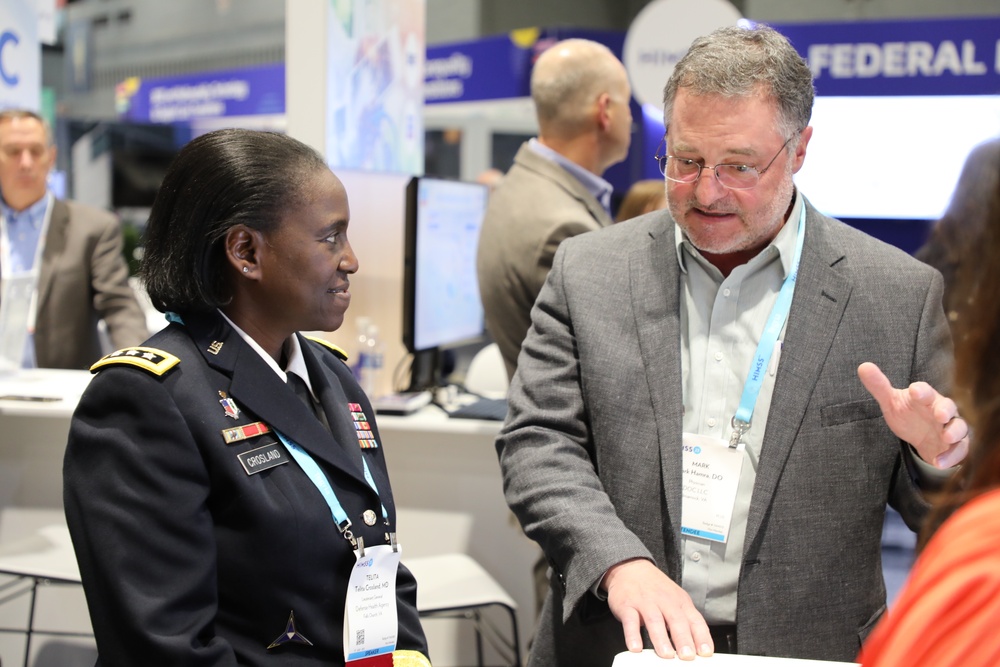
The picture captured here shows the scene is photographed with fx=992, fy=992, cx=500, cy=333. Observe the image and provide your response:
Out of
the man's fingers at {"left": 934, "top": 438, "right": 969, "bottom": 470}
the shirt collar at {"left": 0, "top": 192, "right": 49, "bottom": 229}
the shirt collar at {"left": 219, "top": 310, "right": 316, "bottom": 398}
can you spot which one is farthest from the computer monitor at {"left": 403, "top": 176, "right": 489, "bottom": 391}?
the man's fingers at {"left": 934, "top": 438, "right": 969, "bottom": 470}

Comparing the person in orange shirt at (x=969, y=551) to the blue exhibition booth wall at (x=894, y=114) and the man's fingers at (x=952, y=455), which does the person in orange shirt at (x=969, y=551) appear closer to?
the man's fingers at (x=952, y=455)

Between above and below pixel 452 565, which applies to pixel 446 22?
above

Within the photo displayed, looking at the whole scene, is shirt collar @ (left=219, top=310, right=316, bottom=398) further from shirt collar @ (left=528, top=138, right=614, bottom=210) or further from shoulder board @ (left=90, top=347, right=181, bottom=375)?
shirt collar @ (left=528, top=138, right=614, bottom=210)

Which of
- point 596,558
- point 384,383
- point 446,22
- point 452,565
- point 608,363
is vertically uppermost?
point 446,22

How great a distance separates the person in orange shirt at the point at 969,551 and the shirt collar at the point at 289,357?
3.23 ft

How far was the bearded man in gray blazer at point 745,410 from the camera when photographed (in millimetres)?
1515

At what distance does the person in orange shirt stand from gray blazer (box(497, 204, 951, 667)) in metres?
0.71

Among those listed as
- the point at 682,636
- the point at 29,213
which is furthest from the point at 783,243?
the point at 29,213

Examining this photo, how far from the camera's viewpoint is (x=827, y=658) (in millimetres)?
1550

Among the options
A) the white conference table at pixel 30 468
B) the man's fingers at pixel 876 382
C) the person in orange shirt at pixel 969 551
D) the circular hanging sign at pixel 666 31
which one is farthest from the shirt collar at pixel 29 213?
the person in orange shirt at pixel 969 551

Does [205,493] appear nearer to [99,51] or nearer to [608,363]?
[608,363]

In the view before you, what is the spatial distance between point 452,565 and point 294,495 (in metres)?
1.48

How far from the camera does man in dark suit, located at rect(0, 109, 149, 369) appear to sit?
157 inches

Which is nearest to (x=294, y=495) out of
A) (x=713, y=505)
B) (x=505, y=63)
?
(x=713, y=505)
